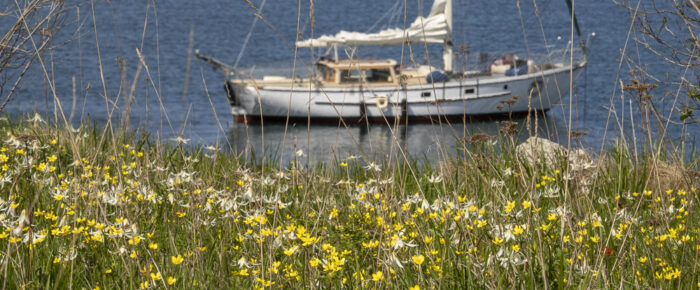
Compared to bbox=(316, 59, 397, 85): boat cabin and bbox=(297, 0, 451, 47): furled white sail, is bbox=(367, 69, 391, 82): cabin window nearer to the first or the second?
bbox=(316, 59, 397, 85): boat cabin

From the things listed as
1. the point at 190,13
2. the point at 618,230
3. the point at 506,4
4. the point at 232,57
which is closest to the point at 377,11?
the point at 506,4

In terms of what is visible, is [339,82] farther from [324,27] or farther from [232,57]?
[324,27]

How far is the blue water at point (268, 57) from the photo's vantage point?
1010 inches

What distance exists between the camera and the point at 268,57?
4409cm

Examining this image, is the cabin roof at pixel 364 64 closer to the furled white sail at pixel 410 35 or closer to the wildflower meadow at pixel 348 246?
the furled white sail at pixel 410 35

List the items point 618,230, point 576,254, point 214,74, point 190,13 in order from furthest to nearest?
point 190,13 → point 214,74 → point 618,230 → point 576,254

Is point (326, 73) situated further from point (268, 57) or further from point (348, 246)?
point (348, 246)

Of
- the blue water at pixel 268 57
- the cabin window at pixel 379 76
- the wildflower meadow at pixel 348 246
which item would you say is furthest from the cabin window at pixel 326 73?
the wildflower meadow at pixel 348 246

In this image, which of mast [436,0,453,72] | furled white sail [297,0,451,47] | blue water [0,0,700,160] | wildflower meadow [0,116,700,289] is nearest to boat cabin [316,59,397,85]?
furled white sail [297,0,451,47]

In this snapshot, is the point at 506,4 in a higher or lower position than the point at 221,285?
lower

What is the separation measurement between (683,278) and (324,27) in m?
54.4

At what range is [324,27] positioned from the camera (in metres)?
56.5

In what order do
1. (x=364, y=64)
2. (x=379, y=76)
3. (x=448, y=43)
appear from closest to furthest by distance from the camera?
(x=364, y=64), (x=379, y=76), (x=448, y=43)

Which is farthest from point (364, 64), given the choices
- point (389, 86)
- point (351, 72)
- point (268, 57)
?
point (268, 57)
